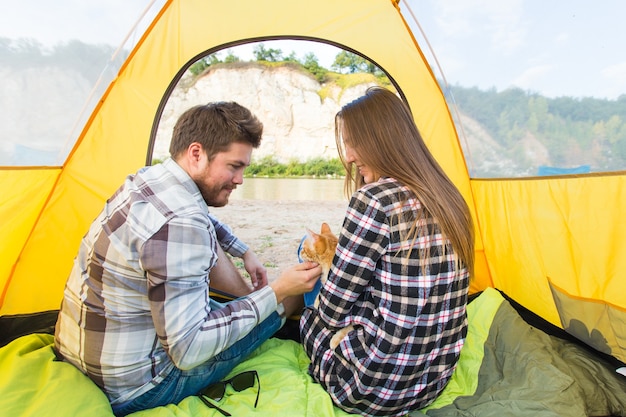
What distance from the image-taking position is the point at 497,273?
1956 mm

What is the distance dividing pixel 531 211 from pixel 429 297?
0.88 m

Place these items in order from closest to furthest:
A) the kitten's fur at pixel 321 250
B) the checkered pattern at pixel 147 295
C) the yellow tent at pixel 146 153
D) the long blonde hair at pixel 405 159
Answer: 1. the checkered pattern at pixel 147 295
2. the long blonde hair at pixel 405 159
3. the kitten's fur at pixel 321 250
4. the yellow tent at pixel 146 153

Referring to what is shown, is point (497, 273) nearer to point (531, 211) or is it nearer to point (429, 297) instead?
point (531, 211)

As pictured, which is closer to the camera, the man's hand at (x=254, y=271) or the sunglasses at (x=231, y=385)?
the sunglasses at (x=231, y=385)

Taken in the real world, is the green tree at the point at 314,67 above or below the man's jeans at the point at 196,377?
above

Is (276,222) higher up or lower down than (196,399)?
higher up

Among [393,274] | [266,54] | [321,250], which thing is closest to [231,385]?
[321,250]

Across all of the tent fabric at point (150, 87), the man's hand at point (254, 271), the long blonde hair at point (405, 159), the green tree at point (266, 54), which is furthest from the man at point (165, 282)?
the green tree at point (266, 54)

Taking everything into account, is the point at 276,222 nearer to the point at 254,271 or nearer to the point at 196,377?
the point at 254,271

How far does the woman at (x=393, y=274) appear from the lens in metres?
1.05

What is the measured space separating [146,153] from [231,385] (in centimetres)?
108

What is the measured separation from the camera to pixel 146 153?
181 centimetres

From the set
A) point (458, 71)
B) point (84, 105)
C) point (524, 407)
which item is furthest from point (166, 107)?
point (524, 407)

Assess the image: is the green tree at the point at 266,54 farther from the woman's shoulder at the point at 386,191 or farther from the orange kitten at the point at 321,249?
the woman's shoulder at the point at 386,191
